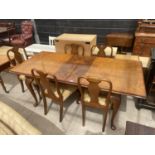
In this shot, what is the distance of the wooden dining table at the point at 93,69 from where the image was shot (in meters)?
1.71

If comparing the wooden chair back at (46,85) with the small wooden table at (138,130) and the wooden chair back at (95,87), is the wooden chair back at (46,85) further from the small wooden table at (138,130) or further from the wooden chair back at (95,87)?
the small wooden table at (138,130)

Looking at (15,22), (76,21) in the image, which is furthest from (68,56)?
(15,22)

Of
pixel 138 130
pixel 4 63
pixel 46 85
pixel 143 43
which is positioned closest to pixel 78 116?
pixel 46 85

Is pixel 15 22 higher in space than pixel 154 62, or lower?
higher

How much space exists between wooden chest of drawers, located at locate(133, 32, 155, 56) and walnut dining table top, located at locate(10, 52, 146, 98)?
1.25m

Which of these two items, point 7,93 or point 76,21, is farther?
point 76,21

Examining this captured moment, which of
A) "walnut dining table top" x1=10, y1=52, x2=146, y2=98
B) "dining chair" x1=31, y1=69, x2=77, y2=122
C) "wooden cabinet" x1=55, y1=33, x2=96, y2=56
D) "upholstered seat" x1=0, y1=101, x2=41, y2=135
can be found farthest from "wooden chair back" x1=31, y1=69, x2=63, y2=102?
"wooden cabinet" x1=55, y1=33, x2=96, y2=56

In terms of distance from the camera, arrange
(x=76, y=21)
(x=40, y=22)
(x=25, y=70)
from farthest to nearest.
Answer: (x=40, y=22) → (x=76, y=21) → (x=25, y=70)

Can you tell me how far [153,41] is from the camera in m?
3.19

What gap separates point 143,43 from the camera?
3.27 metres

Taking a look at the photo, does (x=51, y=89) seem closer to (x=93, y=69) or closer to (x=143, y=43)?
(x=93, y=69)

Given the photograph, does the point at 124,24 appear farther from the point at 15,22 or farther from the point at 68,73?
the point at 15,22

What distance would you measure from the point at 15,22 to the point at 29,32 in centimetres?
93

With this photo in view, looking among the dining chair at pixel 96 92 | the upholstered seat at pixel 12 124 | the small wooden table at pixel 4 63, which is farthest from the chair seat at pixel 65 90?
the small wooden table at pixel 4 63
